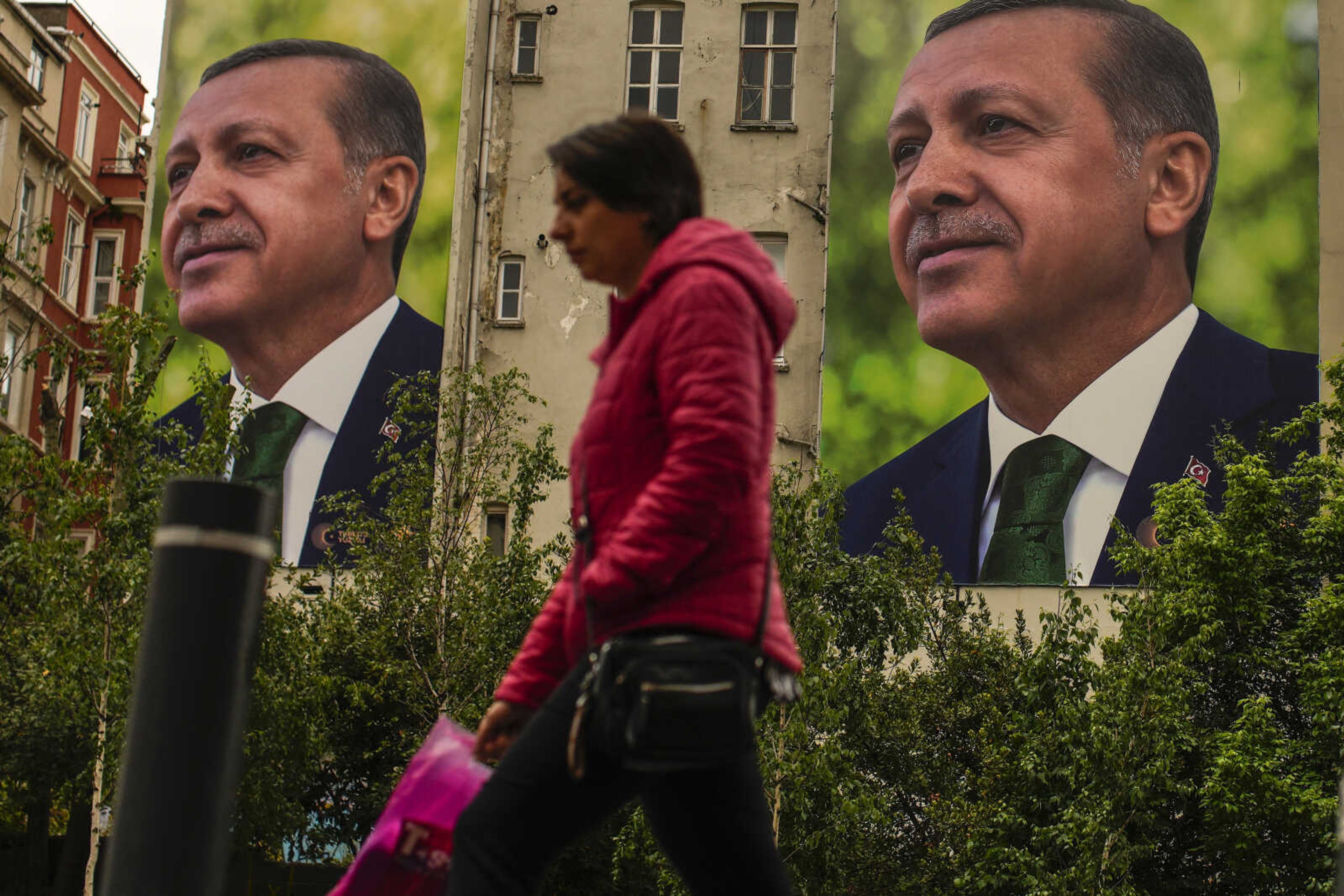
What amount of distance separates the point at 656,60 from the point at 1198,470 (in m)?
12.5

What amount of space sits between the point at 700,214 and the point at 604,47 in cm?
3130

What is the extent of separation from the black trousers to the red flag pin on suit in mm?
27324

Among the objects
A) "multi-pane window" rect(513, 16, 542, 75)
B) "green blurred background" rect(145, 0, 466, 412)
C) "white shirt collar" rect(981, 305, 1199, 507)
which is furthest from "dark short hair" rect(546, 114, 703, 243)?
"multi-pane window" rect(513, 16, 542, 75)

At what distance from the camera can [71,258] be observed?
45.7 metres

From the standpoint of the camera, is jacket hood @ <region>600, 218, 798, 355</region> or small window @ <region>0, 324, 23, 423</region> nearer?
jacket hood @ <region>600, 218, 798, 355</region>

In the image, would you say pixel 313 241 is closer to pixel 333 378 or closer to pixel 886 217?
pixel 333 378

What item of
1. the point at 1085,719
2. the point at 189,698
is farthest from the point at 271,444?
the point at 189,698

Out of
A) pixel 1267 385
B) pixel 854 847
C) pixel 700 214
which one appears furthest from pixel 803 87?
pixel 700 214

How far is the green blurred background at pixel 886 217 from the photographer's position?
31.2 metres

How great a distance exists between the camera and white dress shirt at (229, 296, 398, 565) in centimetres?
3138

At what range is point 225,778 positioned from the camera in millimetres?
3250

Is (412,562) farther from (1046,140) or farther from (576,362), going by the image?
(1046,140)

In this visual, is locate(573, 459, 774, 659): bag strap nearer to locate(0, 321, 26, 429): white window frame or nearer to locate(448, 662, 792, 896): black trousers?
locate(448, 662, 792, 896): black trousers

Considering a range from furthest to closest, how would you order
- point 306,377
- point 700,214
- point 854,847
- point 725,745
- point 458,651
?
point 306,377, point 458,651, point 854,847, point 700,214, point 725,745
